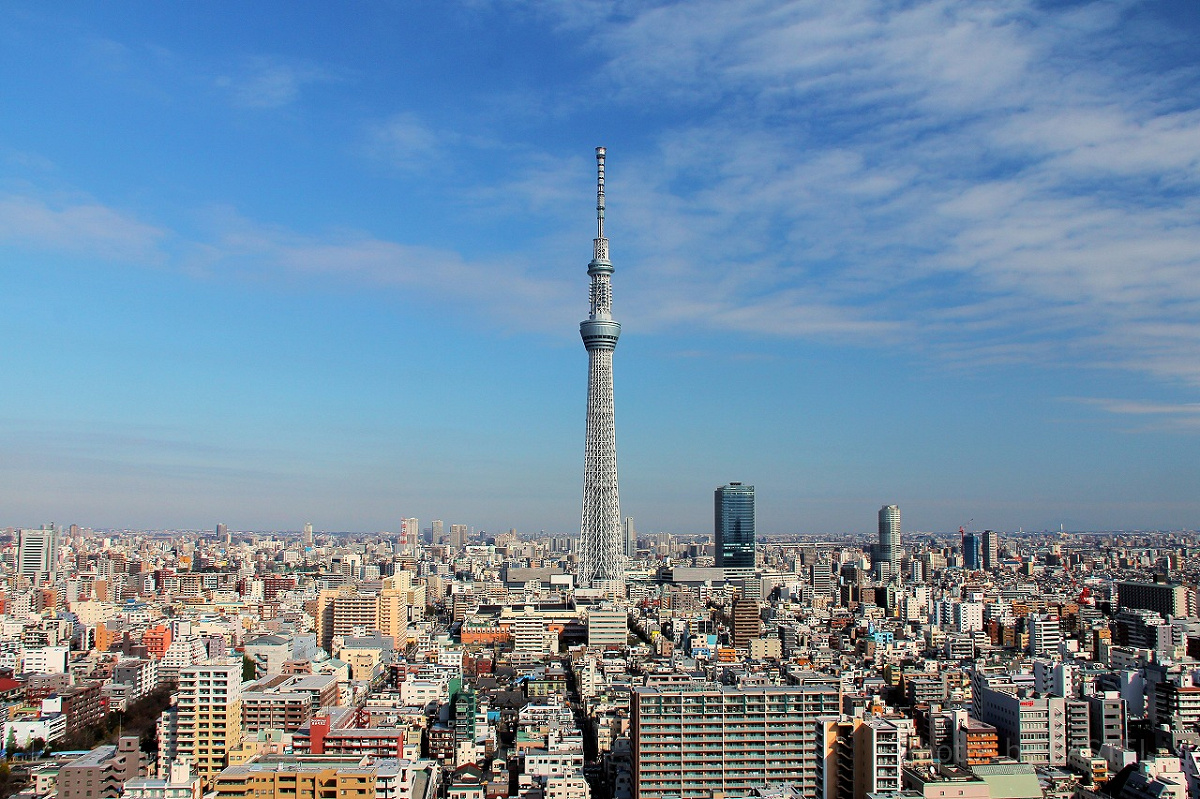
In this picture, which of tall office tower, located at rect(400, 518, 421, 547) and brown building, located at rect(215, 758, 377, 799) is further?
tall office tower, located at rect(400, 518, 421, 547)

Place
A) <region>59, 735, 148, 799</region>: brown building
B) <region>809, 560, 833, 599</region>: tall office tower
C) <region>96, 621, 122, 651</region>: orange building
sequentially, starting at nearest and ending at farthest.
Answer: <region>59, 735, 148, 799</region>: brown building, <region>96, 621, 122, 651</region>: orange building, <region>809, 560, 833, 599</region>: tall office tower

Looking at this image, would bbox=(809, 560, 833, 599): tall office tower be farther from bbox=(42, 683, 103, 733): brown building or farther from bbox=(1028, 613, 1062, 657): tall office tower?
→ bbox=(42, 683, 103, 733): brown building

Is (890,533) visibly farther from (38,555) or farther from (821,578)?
(38,555)

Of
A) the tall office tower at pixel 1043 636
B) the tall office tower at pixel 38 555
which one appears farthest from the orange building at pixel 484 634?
the tall office tower at pixel 38 555

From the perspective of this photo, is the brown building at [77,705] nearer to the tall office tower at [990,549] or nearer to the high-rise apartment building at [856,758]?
the high-rise apartment building at [856,758]

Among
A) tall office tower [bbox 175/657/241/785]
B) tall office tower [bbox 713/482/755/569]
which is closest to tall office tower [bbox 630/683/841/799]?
tall office tower [bbox 175/657/241/785]

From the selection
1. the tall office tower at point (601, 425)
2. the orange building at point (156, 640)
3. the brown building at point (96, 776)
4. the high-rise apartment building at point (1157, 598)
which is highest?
the tall office tower at point (601, 425)
